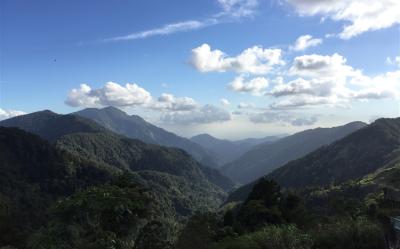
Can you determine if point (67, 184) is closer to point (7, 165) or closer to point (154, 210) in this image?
point (7, 165)

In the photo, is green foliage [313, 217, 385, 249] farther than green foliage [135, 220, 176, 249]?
Yes

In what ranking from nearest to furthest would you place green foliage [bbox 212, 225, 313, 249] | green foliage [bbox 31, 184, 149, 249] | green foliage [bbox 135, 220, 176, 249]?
green foliage [bbox 31, 184, 149, 249], green foliage [bbox 135, 220, 176, 249], green foliage [bbox 212, 225, 313, 249]

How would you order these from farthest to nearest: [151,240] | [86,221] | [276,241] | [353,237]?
[353,237], [276,241], [86,221], [151,240]

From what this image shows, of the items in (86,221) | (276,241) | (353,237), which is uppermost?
(86,221)

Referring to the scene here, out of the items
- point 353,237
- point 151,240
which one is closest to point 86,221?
point 151,240

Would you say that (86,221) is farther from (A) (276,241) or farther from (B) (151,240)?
(A) (276,241)

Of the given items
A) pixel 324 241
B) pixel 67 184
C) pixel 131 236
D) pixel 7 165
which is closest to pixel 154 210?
pixel 131 236

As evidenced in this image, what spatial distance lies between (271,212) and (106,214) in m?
34.6

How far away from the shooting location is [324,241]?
106 feet

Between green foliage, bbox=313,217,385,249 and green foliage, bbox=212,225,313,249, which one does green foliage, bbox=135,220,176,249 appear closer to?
green foliage, bbox=212,225,313,249

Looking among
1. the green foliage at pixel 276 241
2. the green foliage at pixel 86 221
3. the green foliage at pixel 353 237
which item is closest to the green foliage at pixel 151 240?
the green foliage at pixel 86 221

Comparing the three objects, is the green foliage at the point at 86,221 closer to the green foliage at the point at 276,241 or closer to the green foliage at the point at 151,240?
the green foliage at the point at 151,240

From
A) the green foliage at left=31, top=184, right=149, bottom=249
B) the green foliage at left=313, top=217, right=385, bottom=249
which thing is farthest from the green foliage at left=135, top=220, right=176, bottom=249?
the green foliage at left=313, top=217, right=385, bottom=249

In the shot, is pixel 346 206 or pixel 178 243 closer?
pixel 178 243
